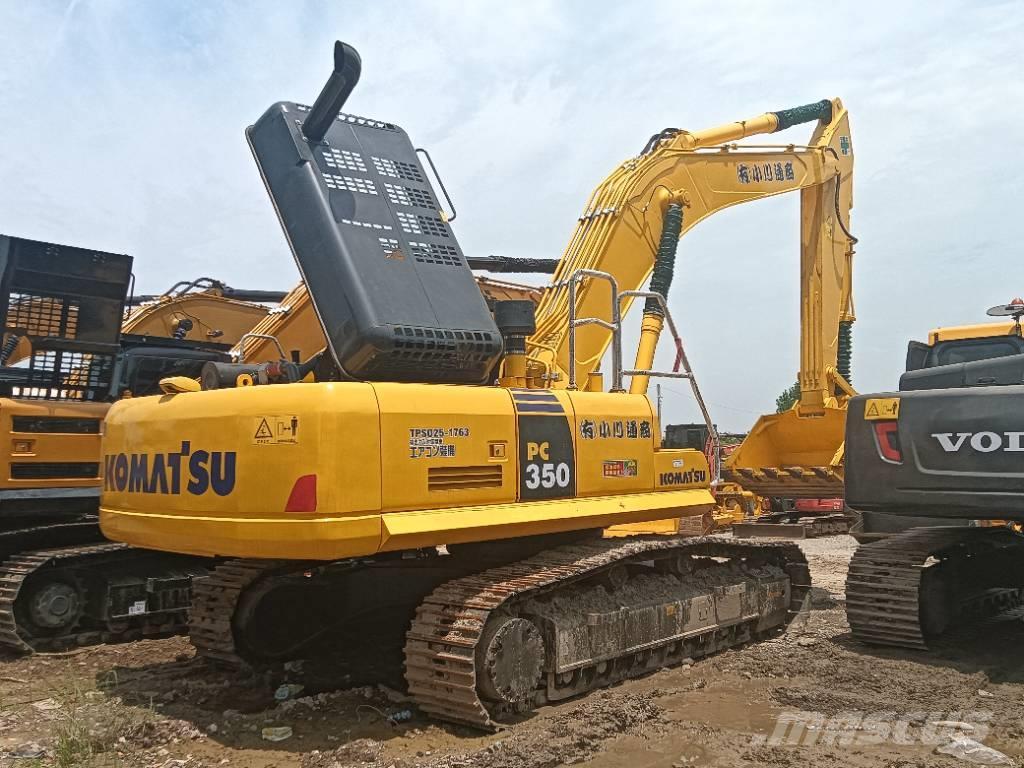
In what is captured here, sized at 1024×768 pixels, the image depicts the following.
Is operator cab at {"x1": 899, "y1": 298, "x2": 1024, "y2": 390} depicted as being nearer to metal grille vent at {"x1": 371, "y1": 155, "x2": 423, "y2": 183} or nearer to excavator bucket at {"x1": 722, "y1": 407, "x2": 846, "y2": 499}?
excavator bucket at {"x1": 722, "y1": 407, "x2": 846, "y2": 499}

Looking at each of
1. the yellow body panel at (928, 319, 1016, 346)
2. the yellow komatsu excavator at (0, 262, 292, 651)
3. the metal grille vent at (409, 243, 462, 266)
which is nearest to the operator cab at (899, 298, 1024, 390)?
the yellow body panel at (928, 319, 1016, 346)

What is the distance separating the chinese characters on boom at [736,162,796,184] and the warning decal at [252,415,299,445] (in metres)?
7.21

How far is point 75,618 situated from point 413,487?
3.82m

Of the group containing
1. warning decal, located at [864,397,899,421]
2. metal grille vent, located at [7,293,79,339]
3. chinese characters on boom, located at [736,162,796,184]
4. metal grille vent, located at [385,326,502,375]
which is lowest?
warning decal, located at [864,397,899,421]

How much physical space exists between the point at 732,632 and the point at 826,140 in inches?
296

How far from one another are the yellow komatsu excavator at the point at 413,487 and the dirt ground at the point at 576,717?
28 cm

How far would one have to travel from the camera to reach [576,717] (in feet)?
15.4

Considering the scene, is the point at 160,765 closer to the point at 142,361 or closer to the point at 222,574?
the point at 222,574

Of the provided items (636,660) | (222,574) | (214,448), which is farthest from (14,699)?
(636,660)

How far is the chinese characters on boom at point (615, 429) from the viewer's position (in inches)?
217

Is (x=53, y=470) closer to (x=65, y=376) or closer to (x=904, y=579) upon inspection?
(x=65, y=376)

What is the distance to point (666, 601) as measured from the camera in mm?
5754

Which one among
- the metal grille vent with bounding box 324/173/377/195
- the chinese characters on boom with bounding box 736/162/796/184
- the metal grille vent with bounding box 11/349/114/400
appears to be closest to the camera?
the metal grille vent with bounding box 324/173/377/195

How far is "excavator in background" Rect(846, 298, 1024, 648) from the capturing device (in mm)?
5320
